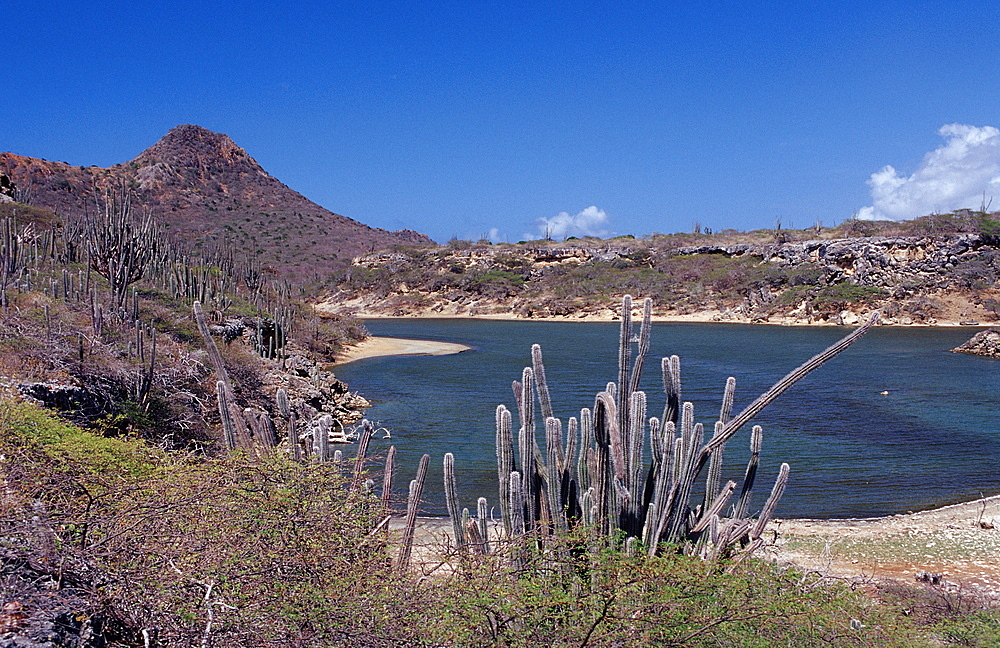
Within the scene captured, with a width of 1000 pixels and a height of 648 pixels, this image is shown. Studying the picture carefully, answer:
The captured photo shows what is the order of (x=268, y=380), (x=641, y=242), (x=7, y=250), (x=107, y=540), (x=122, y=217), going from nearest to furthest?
(x=107, y=540) < (x=7, y=250) < (x=122, y=217) < (x=268, y=380) < (x=641, y=242)

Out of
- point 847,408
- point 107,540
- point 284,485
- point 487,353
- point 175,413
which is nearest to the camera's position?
point 107,540

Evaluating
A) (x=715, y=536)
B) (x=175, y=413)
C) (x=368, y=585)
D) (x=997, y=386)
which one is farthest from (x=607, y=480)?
(x=997, y=386)

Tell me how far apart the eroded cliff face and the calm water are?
9.45 m

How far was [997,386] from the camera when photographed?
77.7ft

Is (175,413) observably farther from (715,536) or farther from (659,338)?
(659,338)

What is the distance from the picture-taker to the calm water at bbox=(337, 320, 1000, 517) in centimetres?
1309

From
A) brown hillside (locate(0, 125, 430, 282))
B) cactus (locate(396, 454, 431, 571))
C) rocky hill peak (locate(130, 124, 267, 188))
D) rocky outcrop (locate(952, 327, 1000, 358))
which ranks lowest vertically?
cactus (locate(396, 454, 431, 571))

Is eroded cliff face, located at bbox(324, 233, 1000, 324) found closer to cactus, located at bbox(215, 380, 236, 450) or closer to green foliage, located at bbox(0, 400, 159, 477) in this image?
cactus, located at bbox(215, 380, 236, 450)

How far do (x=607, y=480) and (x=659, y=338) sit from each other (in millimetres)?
37270

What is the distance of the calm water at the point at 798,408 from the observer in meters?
13.1

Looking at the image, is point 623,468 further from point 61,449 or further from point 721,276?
point 721,276

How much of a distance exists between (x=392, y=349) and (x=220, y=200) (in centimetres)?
Result: 7764

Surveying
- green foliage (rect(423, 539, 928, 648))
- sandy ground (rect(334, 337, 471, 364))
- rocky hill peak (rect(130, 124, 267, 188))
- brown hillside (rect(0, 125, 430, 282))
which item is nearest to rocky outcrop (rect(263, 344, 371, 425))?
sandy ground (rect(334, 337, 471, 364))

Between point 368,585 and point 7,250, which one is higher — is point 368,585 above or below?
below
